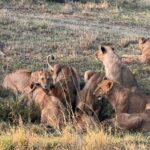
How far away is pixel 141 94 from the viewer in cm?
1159

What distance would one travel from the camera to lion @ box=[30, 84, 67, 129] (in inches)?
391

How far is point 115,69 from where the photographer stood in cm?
1328

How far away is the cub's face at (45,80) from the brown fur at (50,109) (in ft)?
0.78

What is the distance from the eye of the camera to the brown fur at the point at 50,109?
9.93 meters

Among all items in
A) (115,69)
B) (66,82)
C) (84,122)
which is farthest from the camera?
(115,69)

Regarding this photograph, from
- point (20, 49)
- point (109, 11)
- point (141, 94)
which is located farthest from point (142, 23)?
point (141, 94)

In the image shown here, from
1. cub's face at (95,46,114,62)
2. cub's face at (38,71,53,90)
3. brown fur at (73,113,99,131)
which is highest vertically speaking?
cub's face at (95,46,114,62)

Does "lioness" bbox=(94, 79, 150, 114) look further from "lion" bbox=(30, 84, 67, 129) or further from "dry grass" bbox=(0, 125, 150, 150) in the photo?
"dry grass" bbox=(0, 125, 150, 150)

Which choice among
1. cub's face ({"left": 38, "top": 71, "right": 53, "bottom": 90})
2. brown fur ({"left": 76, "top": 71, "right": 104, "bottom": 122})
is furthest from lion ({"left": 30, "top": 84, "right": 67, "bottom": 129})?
brown fur ({"left": 76, "top": 71, "right": 104, "bottom": 122})

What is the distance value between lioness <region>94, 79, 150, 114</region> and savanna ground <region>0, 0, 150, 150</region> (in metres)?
1.42

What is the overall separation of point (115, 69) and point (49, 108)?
3357 millimetres

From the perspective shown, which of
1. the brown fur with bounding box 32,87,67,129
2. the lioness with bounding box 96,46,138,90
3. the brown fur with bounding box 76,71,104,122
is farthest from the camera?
the lioness with bounding box 96,46,138,90

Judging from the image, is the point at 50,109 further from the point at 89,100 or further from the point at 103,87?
the point at 103,87

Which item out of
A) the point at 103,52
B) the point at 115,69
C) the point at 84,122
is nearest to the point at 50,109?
the point at 84,122
